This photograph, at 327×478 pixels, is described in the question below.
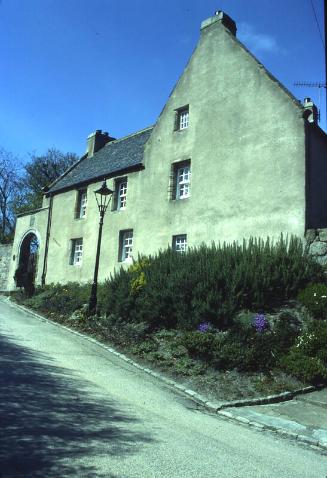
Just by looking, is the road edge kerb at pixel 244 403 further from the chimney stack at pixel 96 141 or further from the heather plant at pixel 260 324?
the chimney stack at pixel 96 141

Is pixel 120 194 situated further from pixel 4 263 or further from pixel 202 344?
pixel 202 344

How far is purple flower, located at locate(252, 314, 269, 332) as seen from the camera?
11656 mm

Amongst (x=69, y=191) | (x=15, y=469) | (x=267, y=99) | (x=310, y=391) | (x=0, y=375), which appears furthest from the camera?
(x=69, y=191)

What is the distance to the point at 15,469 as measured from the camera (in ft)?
15.0

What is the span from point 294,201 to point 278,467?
37.5ft

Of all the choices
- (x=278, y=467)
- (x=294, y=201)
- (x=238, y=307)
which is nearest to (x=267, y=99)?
(x=294, y=201)

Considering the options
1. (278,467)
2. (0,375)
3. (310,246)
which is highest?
(310,246)

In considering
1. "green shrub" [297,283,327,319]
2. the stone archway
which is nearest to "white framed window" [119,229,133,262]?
the stone archway

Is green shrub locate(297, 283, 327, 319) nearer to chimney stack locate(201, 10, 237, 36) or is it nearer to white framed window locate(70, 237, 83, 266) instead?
chimney stack locate(201, 10, 237, 36)

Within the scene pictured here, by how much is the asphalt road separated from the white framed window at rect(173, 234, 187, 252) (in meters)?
10.1

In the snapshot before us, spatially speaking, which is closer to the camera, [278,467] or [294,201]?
[278,467]

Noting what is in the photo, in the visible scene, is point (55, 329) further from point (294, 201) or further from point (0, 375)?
point (294, 201)

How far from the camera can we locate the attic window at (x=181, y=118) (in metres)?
21.3

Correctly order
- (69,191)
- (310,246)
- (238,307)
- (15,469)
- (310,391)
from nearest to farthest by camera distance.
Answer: (15,469), (310,391), (238,307), (310,246), (69,191)
